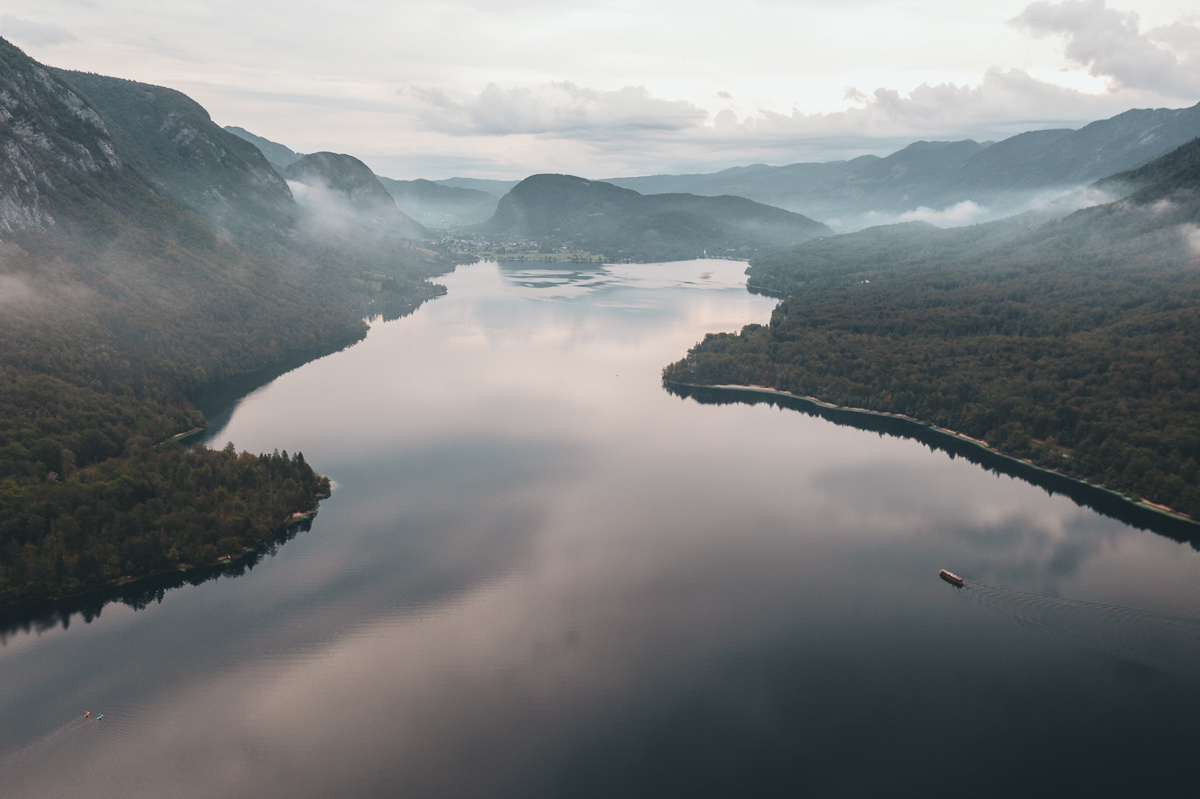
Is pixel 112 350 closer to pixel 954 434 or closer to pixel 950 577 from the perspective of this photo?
pixel 950 577

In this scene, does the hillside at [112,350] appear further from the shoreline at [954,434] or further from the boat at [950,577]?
the shoreline at [954,434]

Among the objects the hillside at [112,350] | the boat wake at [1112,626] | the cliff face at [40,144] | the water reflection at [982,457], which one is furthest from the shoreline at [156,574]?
the cliff face at [40,144]

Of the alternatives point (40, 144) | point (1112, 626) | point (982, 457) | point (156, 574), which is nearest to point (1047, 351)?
point (982, 457)

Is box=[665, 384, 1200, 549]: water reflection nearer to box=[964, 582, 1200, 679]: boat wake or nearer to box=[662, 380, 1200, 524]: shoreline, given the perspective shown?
box=[662, 380, 1200, 524]: shoreline

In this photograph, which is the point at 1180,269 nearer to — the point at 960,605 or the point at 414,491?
the point at 960,605

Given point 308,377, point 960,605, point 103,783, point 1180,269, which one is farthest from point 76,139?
point 1180,269

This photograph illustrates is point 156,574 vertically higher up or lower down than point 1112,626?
lower down

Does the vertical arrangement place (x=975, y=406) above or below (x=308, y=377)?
above
